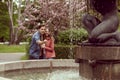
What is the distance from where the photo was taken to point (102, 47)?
7.31 m

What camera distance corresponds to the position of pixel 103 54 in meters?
7.27

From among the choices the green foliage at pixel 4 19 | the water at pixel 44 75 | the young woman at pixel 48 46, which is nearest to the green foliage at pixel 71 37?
the young woman at pixel 48 46

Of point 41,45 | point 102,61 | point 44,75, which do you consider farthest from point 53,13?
point 102,61

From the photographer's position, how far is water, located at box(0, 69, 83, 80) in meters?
8.70

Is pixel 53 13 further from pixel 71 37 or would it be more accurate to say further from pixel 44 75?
pixel 44 75

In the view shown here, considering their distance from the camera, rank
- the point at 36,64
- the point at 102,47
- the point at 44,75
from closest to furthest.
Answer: the point at 102,47 < the point at 44,75 < the point at 36,64

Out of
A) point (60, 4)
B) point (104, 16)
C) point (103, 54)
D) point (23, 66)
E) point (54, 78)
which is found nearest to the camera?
point (103, 54)

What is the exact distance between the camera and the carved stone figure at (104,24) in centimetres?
756

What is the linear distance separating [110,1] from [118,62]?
1.40 m

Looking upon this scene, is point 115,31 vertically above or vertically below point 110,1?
below

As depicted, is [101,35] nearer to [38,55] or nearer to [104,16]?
[104,16]

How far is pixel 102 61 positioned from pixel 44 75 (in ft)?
8.03

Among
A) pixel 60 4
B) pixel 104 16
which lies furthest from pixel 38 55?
pixel 60 4

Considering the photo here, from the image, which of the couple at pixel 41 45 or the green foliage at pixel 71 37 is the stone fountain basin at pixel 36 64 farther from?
the green foliage at pixel 71 37
